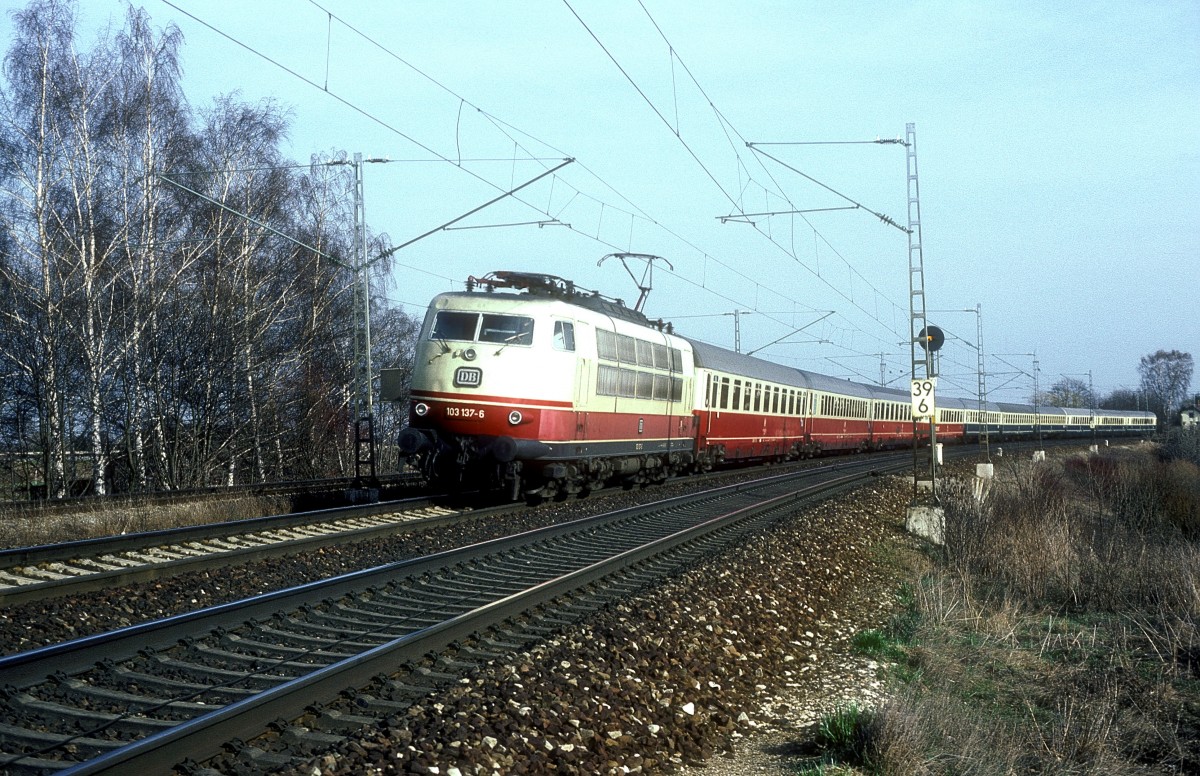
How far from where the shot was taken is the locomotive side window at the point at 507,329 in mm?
16750

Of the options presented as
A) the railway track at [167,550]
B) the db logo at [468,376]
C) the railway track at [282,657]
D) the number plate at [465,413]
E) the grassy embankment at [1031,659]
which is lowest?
the grassy embankment at [1031,659]

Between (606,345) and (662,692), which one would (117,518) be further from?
(662,692)

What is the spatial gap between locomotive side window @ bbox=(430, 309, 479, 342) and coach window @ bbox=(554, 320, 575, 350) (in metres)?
1.23

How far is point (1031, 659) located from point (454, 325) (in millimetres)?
10302

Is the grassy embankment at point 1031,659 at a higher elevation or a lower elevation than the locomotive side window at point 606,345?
lower

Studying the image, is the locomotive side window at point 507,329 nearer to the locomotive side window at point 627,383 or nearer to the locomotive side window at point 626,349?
the locomotive side window at point 626,349

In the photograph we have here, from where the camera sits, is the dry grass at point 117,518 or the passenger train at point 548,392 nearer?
the dry grass at point 117,518

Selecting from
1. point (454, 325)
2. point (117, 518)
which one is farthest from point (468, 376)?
point (117, 518)

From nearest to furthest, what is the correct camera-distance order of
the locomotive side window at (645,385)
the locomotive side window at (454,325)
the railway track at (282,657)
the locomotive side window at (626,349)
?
the railway track at (282,657) → the locomotive side window at (454,325) → the locomotive side window at (626,349) → the locomotive side window at (645,385)

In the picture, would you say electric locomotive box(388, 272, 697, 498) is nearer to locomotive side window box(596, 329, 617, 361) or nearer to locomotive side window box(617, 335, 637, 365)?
locomotive side window box(596, 329, 617, 361)

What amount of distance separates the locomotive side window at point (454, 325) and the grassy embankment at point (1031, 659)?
23.7 feet

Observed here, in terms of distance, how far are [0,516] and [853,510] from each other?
42.2 ft

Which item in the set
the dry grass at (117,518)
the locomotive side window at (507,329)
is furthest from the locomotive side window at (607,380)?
the dry grass at (117,518)

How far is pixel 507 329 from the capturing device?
16.9 meters
